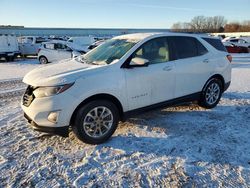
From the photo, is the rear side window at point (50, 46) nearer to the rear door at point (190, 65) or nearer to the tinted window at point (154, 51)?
the rear door at point (190, 65)

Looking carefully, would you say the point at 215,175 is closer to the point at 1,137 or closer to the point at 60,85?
the point at 60,85

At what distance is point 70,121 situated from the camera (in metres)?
4.11

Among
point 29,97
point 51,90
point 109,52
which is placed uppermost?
point 109,52

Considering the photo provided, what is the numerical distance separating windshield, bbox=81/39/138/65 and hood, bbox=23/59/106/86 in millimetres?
302

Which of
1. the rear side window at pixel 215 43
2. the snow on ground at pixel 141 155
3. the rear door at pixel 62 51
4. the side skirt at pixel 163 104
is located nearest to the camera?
the snow on ground at pixel 141 155

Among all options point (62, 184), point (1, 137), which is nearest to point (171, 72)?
point (62, 184)

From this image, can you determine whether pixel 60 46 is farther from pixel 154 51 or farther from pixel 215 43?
pixel 154 51

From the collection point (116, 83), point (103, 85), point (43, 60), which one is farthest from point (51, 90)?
point (43, 60)

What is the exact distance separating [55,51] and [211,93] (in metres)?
13.8

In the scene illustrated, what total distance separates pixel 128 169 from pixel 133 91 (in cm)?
142

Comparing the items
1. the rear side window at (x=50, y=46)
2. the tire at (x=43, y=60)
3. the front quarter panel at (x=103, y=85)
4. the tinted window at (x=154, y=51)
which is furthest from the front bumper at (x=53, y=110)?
the tire at (x=43, y=60)

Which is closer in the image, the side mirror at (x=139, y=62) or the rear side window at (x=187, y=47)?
the side mirror at (x=139, y=62)

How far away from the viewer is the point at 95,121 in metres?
4.31

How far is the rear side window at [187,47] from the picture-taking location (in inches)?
209
